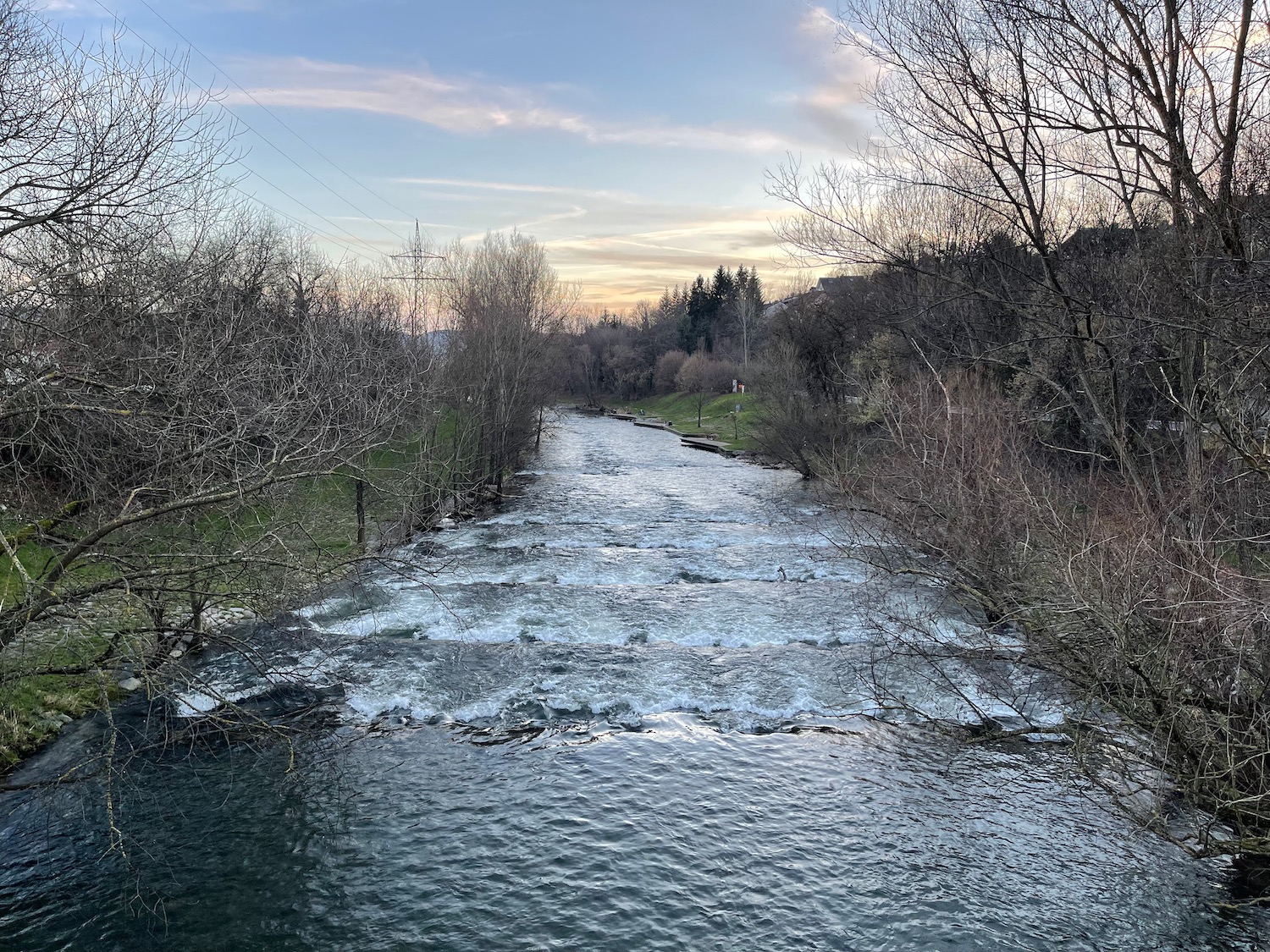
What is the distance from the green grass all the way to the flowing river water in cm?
2306

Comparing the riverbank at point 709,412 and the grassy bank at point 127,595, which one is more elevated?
the riverbank at point 709,412

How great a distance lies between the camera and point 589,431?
54.7m

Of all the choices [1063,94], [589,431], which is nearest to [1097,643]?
[1063,94]

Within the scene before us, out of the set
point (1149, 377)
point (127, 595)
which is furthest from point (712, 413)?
point (127, 595)

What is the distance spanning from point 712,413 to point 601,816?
185 feet

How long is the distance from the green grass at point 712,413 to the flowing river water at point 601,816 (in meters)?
23.1

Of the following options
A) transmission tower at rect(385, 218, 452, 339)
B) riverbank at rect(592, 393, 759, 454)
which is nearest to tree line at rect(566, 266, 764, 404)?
→ riverbank at rect(592, 393, 759, 454)

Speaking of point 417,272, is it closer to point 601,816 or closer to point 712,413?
point 601,816

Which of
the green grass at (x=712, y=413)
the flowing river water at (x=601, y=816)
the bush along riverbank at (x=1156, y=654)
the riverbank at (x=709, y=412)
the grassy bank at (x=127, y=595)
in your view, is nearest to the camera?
the bush along riverbank at (x=1156, y=654)

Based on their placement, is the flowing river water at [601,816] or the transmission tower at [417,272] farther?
the transmission tower at [417,272]

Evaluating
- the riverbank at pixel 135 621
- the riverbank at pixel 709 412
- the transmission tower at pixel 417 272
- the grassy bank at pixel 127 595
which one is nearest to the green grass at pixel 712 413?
the riverbank at pixel 709 412

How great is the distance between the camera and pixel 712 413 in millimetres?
63000

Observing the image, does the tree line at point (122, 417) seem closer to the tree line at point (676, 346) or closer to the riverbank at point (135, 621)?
the riverbank at point (135, 621)

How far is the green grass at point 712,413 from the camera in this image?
45.3 m
